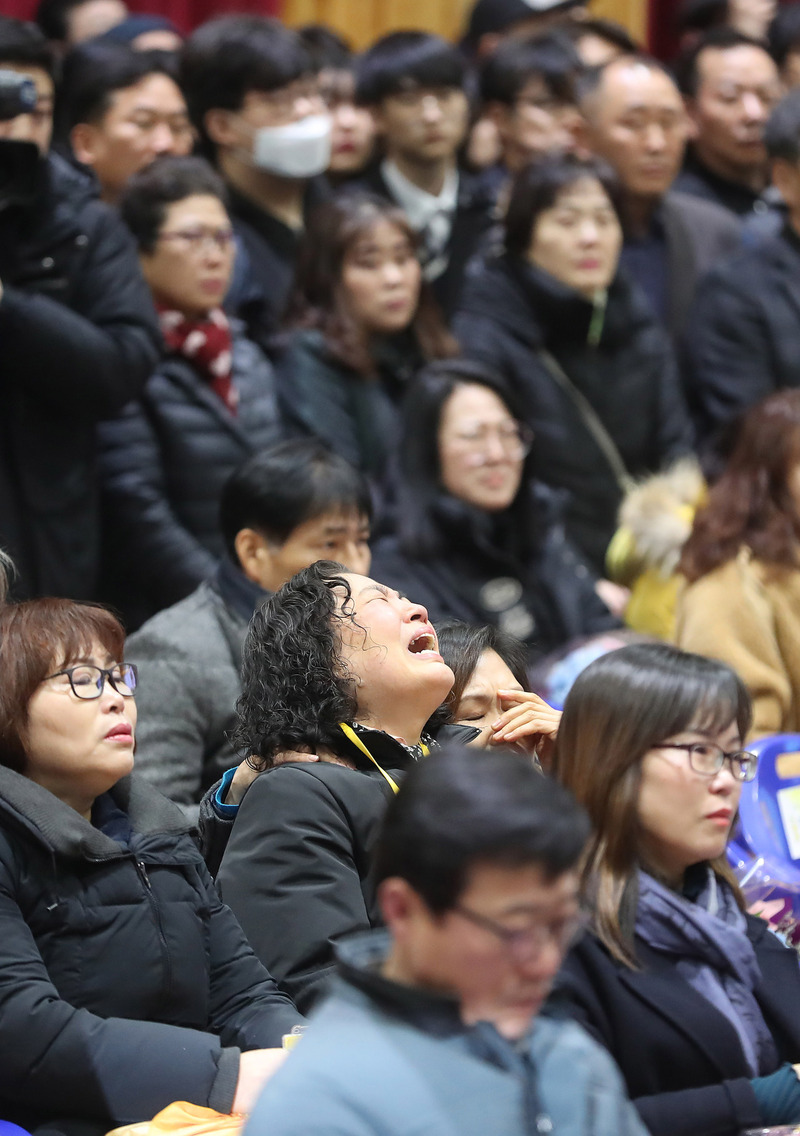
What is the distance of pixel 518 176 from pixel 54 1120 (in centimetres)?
303

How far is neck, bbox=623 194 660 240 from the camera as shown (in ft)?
15.4

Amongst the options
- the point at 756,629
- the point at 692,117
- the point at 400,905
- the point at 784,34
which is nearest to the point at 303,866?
the point at 400,905

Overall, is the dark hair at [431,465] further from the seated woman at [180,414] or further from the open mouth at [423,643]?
the open mouth at [423,643]

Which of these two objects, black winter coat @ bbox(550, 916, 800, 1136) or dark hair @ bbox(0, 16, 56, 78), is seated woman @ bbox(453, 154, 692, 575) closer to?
dark hair @ bbox(0, 16, 56, 78)

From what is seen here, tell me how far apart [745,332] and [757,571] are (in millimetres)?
1324

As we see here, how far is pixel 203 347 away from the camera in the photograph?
12.0ft

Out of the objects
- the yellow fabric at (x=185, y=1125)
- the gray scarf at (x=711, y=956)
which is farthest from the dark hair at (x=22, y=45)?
the yellow fabric at (x=185, y=1125)

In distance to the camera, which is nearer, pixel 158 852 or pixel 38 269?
pixel 158 852

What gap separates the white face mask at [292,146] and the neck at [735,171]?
5.02 ft

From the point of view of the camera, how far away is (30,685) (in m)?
2.04

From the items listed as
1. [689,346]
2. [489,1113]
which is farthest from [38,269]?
[489,1113]

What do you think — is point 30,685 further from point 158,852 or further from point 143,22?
point 143,22

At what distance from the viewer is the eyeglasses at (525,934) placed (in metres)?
1.26

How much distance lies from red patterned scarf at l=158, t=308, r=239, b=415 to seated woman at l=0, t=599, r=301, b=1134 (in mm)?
1598
